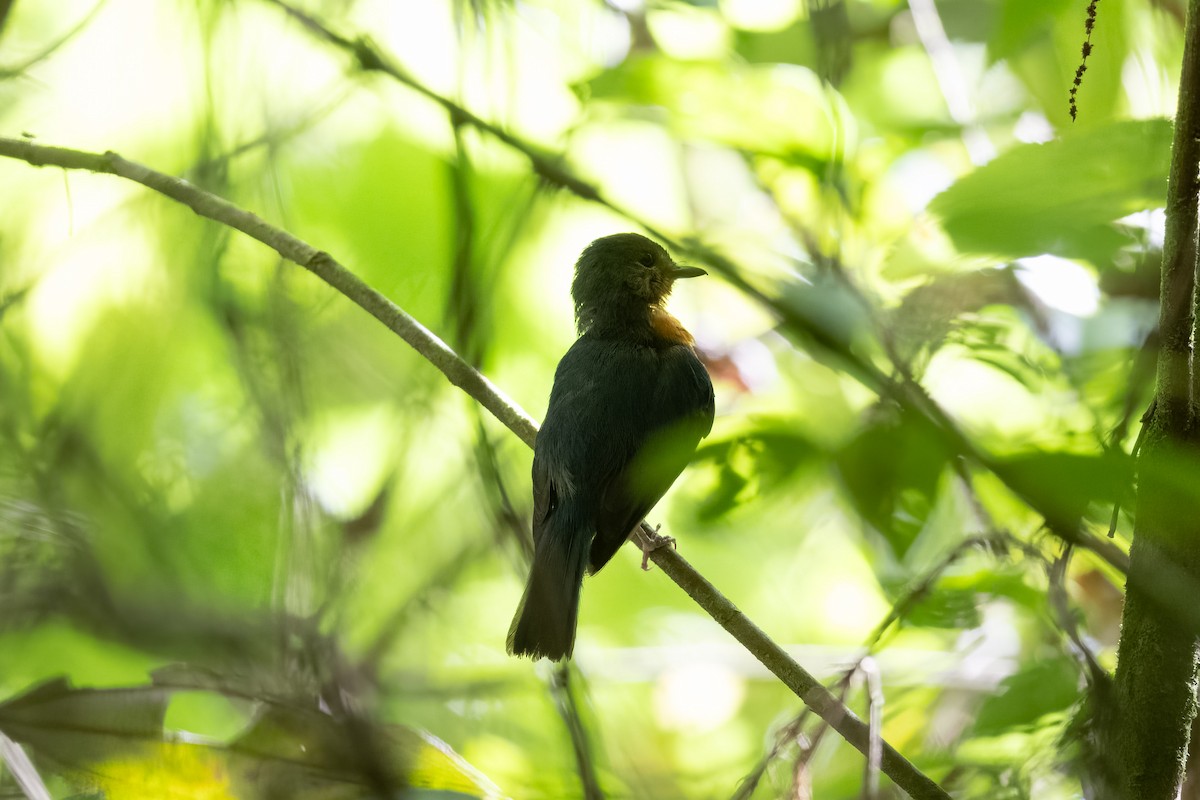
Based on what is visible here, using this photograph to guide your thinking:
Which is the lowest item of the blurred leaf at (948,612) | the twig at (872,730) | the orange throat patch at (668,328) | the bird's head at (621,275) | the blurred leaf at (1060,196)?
the twig at (872,730)

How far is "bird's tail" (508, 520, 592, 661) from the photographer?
2400mm

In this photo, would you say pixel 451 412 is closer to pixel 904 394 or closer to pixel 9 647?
pixel 9 647

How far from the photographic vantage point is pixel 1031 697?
134 cm

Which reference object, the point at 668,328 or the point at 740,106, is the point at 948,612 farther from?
the point at 668,328

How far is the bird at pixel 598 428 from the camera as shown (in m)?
2.47

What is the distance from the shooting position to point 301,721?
1867 millimetres

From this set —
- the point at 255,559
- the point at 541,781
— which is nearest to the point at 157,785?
the point at 541,781

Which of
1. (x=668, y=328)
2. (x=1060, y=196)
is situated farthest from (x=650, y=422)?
(x=1060, y=196)

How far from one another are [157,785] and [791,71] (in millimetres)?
1906

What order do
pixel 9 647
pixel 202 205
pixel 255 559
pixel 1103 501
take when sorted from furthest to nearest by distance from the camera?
pixel 255 559, pixel 9 647, pixel 202 205, pixel 1103 501

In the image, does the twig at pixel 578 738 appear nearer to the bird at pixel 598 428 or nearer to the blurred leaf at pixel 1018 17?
the bird at pixel 598 428

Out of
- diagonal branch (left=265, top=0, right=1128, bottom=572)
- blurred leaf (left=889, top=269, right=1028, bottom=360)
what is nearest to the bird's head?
diagonal branch (left=265, top=0, right=1128, bottom=572)

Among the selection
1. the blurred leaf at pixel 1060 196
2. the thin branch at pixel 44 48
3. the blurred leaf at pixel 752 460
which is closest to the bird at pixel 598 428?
the blurred leaf at pixel 752 460

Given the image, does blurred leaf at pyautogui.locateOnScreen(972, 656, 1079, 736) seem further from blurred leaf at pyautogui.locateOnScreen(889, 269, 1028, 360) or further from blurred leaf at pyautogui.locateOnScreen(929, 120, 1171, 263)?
blurred leaf at pyautogui.locateOnScreen(929, 120, 1171, 263)
